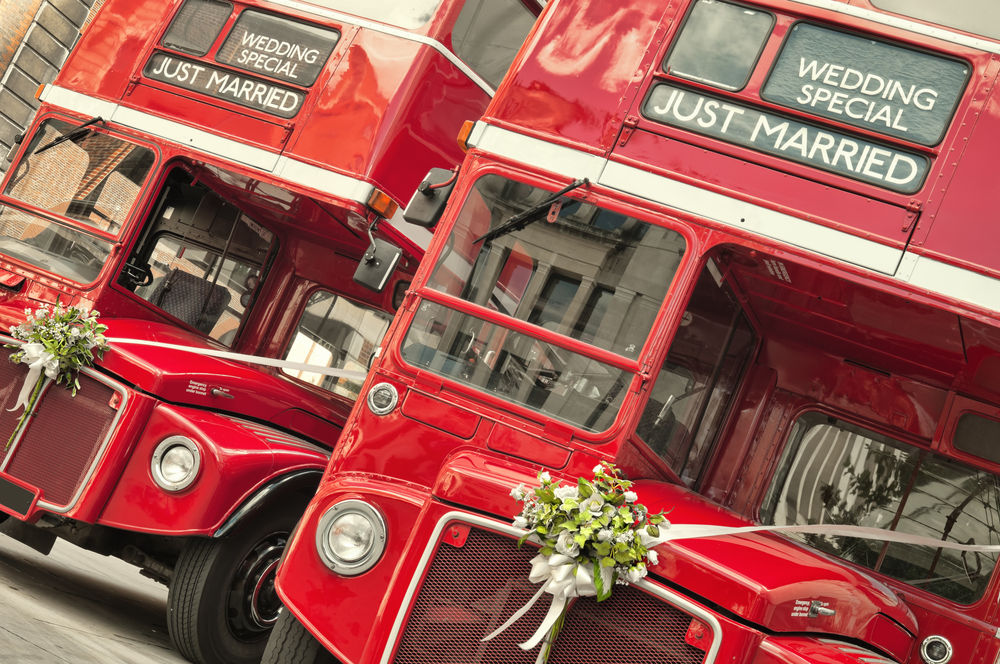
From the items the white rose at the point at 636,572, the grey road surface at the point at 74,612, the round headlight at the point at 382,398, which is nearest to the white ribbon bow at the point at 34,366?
the grey road surface at the point at 74,612

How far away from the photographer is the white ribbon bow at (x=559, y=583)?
2756 millimetres

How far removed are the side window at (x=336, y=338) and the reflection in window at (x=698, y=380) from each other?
2.29 metres

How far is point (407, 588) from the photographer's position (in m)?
3.03

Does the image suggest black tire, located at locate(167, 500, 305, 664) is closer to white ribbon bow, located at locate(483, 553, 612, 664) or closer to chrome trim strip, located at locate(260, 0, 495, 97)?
white ribbon bow, located at locate(483, 553, 612, 664)

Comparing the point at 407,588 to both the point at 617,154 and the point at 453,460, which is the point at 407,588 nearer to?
the point at 453,460

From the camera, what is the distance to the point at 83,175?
5121mm

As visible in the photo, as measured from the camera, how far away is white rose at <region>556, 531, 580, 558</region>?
2773 millimetres

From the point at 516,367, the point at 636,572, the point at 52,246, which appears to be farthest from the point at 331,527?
the point at 52,246

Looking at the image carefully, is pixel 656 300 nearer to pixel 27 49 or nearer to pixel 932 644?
pixel 932 644

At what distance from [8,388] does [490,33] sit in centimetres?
342

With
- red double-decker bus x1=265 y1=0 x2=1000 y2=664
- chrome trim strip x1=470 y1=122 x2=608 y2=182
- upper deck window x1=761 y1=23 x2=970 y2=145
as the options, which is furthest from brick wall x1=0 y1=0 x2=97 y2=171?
upper deck window x1=761 y1=23 x2=970 y2=145

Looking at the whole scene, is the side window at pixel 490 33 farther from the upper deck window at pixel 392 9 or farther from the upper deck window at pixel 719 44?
the upper deck window at pixel 719 44

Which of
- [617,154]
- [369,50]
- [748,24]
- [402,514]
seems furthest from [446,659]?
[369,50]

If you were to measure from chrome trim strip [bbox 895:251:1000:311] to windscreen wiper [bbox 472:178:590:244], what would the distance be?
1.31 metres
